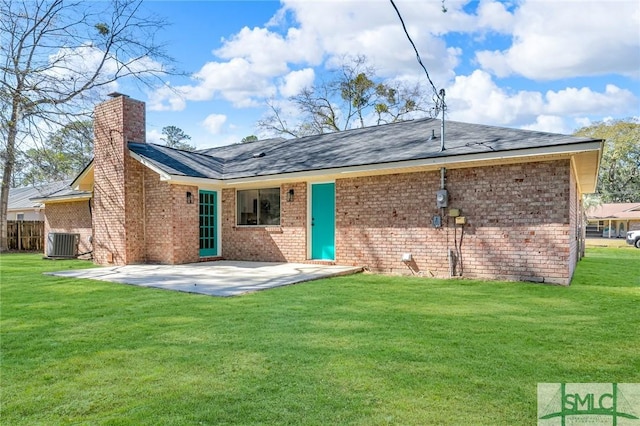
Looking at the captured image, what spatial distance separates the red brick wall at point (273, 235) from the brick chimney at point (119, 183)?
237 centimetres

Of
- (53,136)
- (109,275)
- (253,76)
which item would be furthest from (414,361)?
(253,76)

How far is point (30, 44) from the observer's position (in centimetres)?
630

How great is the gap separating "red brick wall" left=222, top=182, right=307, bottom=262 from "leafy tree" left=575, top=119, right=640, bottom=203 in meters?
29.8

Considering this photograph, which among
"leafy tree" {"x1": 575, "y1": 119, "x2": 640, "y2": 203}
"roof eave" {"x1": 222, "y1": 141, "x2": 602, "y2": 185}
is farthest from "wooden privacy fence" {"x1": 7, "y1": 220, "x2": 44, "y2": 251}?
"leafy tree" {"x1": 575, "y1": 119, "x2": 640, "y2": 203}

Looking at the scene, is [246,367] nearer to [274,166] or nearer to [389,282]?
[389,282]

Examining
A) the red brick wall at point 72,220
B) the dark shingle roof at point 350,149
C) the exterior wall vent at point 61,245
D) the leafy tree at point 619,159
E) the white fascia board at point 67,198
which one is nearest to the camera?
the dark shingle roof at point 350,149

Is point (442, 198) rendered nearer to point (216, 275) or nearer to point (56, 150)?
point (216, 275)

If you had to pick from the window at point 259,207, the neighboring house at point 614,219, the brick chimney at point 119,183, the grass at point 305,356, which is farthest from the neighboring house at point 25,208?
the neighboring house at point 614,219

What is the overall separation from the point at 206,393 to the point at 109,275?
7.40 metres

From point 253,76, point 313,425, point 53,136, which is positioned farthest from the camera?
point 253,76

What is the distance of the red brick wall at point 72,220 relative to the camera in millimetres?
15414

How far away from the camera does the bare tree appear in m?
5.43

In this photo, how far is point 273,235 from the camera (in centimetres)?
1122

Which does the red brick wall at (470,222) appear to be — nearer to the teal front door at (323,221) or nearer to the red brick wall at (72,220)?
the teal front door at (323,221)
